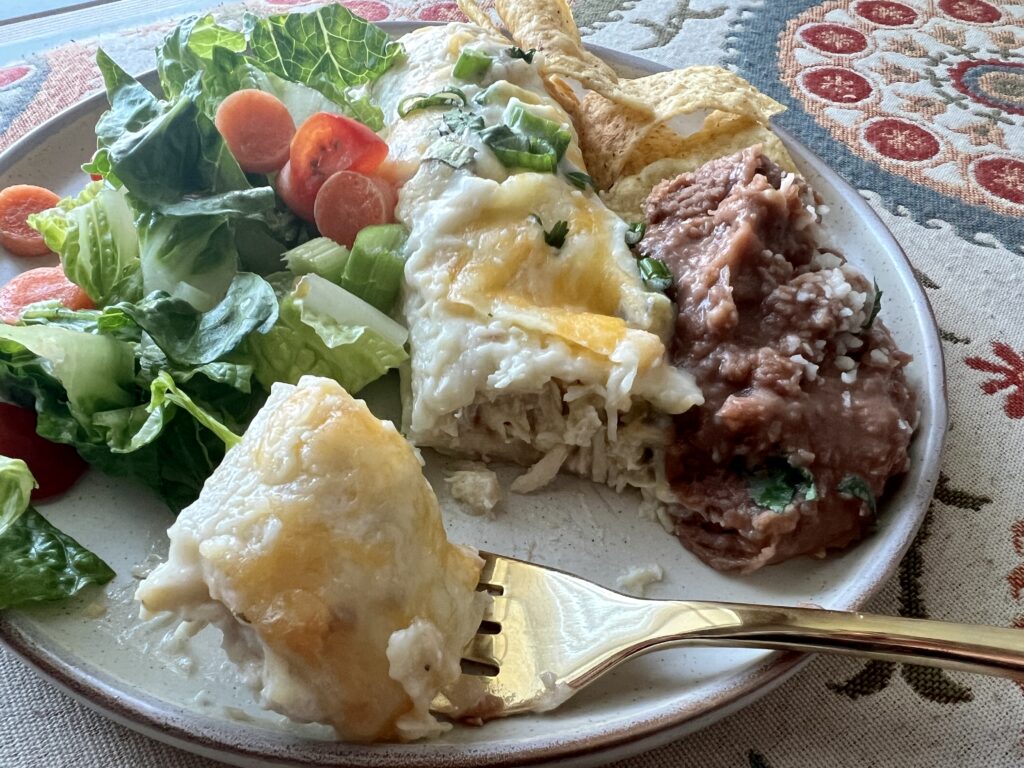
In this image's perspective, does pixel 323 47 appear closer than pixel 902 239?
Yes

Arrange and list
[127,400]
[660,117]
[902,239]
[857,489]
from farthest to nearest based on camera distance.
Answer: [902,239] < [660,117] < [127,400] < [857,489]

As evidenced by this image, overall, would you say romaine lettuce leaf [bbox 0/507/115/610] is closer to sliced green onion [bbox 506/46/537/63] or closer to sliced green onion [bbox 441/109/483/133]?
sliced green onion [bbox 441/109/483/133]

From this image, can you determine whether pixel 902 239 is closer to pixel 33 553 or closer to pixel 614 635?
pixel 614 635

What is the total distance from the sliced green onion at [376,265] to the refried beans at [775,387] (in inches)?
26.9

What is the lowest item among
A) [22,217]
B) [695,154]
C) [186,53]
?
[695,154]

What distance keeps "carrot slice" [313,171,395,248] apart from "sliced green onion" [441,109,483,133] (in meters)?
0.29

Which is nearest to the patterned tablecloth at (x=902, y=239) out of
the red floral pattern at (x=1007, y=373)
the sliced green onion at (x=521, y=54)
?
the red floral pattern at (x=1007, y=373)

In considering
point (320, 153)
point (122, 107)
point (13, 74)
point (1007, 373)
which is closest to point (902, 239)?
point (1007, 373)

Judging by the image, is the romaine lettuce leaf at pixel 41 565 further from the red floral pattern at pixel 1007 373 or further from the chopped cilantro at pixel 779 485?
the red floral pattern at pixel 1007 373

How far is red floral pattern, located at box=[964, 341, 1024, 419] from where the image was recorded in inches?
95.6

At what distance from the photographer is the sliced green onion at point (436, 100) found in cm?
261

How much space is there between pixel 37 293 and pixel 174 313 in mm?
501

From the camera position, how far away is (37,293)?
2.36 m

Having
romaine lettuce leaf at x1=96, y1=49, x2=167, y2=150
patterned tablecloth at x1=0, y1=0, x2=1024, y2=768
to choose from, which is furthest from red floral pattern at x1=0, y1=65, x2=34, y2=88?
romaine lettuce leaf at x1=96, y1=49, x2=167, y2=150
